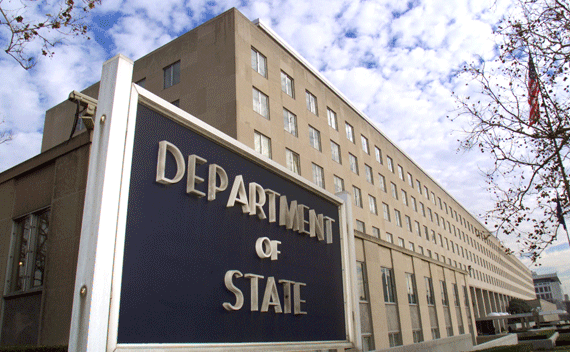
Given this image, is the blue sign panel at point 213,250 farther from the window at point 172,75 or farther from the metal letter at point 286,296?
the window at point 172,75

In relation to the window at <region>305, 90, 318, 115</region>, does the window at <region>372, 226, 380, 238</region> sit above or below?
below

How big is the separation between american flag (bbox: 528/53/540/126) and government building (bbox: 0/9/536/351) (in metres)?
4.02

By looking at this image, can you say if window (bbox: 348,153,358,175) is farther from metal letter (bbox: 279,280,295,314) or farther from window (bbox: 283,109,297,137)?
metal letter (bbox: 279,280,295,314)

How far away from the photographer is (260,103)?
27344 mm

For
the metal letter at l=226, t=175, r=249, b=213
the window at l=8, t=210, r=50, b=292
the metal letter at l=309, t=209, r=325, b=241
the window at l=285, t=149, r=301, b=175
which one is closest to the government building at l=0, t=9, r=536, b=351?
the window at l=8, t=210, r=50, b=292

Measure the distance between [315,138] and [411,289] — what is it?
1331 centimetres

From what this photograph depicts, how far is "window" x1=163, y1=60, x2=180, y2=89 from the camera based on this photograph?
28855mm

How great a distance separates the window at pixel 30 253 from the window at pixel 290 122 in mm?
21148

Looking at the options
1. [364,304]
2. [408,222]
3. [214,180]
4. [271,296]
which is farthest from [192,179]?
[408,222]

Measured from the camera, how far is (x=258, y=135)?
26500 millimetres

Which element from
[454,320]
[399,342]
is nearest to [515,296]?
[454,320]

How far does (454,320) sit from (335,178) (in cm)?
1367

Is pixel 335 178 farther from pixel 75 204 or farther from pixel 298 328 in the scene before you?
pixel 298 328

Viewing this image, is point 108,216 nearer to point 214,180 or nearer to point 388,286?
point 214,180
